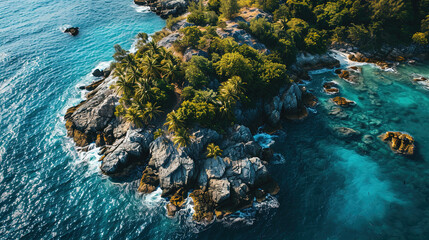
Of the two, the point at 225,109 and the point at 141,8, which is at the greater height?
the point at 141,8

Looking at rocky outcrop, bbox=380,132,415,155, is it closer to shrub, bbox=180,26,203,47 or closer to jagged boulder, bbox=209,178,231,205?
jagged boulder, bbox=209,178,231,205

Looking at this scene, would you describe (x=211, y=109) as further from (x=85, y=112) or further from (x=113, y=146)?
(x=85, y=112)

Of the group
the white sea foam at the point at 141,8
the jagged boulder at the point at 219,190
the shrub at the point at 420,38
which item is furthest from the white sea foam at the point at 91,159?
the shrub at the point at 420,38

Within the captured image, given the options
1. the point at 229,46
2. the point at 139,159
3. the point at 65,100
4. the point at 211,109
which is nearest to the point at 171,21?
the point at 229,46

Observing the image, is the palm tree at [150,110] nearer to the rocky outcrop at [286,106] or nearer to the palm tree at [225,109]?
the palm tree at [225,109]

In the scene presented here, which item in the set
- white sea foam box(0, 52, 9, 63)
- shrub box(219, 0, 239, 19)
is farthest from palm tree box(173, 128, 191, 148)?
white sea foam box(0, 52, 9, 63)

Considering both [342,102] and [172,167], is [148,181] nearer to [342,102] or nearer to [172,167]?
[172,167]

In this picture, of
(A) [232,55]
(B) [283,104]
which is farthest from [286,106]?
(A) [232,55]
